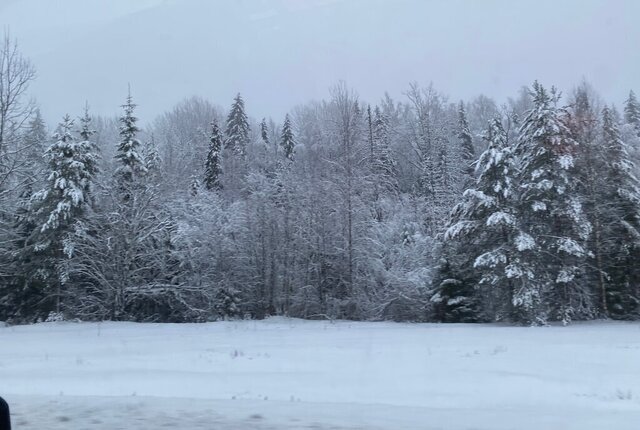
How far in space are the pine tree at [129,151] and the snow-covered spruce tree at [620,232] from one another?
2424cm

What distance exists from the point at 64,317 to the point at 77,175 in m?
7.68

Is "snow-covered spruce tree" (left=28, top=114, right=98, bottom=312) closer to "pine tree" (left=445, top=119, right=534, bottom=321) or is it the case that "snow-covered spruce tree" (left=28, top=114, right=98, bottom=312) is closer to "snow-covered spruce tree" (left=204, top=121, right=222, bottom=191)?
"snow-covered spruce tree" (left=204, top=121, right=222, bottom=191)

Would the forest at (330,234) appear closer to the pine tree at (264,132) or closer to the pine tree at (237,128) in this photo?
the pine tree at (237,128)

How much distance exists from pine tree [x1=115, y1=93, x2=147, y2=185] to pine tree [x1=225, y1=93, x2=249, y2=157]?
26.0 meters

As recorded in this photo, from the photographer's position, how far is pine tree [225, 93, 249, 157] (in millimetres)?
63719

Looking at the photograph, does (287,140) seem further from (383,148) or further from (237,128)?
(383,148)

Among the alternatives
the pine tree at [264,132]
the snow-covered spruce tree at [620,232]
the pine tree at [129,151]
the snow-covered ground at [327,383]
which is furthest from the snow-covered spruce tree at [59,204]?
the pine tree at [264,132]

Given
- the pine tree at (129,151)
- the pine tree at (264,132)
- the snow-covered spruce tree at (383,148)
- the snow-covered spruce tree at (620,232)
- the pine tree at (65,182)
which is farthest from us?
the pine tree at (264,132)

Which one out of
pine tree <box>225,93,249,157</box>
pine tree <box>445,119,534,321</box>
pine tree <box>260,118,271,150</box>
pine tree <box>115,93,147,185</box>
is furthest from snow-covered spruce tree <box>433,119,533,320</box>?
pine tree <box>260,118,271,150</box>

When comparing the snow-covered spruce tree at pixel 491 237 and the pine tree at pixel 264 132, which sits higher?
the pine tree at pixel 264 132

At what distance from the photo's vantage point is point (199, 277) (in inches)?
1363

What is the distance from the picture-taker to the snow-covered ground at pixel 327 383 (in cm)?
695

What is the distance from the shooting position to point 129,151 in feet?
111

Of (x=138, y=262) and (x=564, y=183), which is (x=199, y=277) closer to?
(x=138, y=262)
